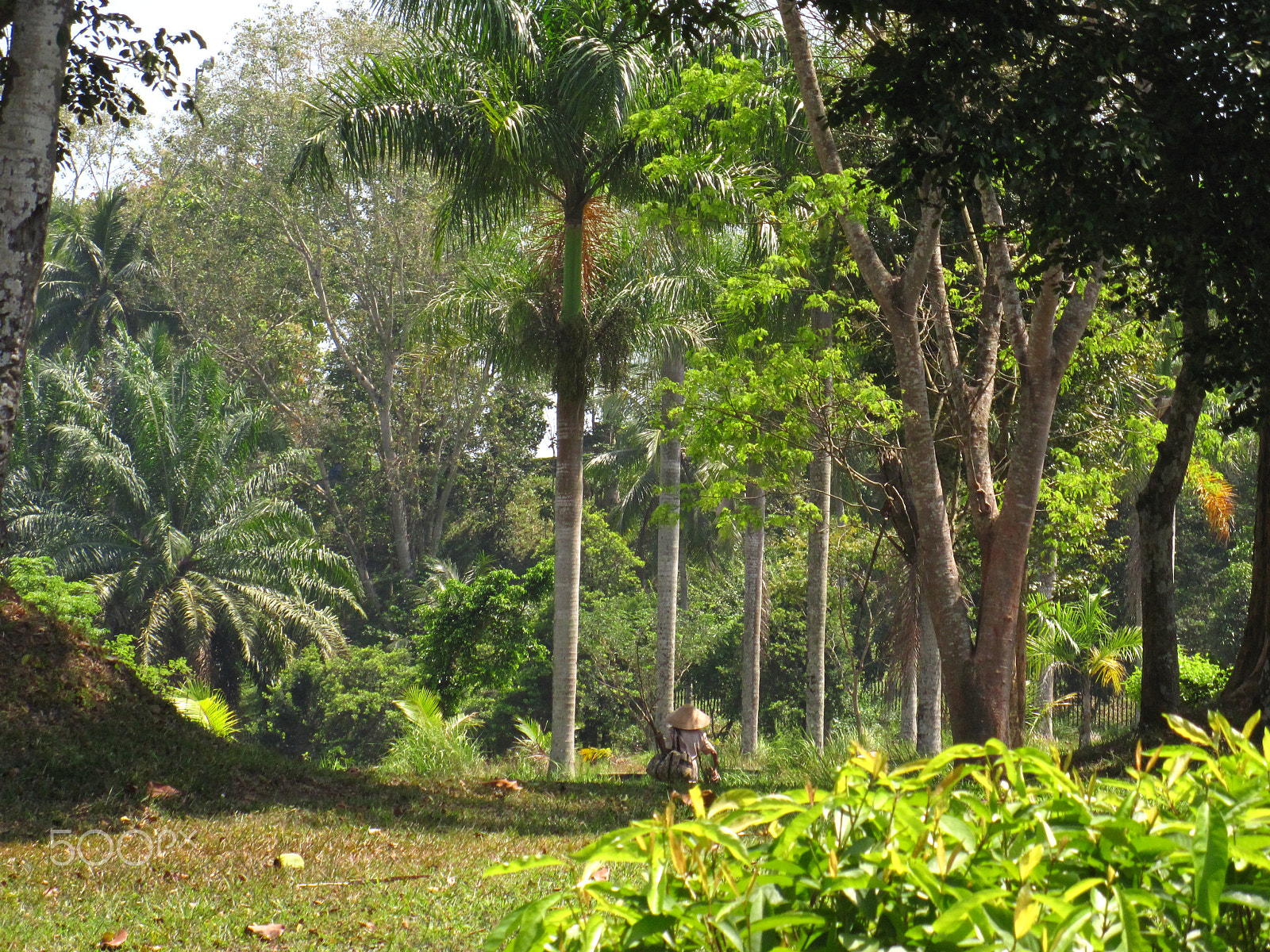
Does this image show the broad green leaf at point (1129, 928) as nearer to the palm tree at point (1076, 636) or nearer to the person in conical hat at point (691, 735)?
the person in conical hat at point (691, 735)

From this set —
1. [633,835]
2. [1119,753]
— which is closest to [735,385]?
[1119,753]

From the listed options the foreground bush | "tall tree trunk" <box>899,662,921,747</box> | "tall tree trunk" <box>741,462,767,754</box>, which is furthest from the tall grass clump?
"tall tree trunk" <box>899,662,921,747</box>

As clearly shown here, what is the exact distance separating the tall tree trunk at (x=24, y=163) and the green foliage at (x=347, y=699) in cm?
2105

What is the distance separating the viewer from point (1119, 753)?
9547mm

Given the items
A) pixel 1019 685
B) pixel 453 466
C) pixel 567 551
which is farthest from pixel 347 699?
pixel 1019 685

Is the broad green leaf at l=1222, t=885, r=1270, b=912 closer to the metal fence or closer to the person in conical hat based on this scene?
the person in conical hat

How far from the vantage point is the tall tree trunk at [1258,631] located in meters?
7.32

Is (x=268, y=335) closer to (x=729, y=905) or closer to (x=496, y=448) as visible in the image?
(x=496, y=448)

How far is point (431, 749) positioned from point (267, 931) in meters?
8.51

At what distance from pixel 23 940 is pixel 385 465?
27301mm

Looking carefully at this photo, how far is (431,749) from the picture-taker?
505 inches

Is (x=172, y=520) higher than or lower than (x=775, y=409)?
lower

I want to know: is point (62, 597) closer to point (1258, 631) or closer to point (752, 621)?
point (752, 621)

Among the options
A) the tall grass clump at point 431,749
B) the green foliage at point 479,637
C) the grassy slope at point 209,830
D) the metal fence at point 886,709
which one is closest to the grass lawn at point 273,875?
the grassy slope at point 209,830
